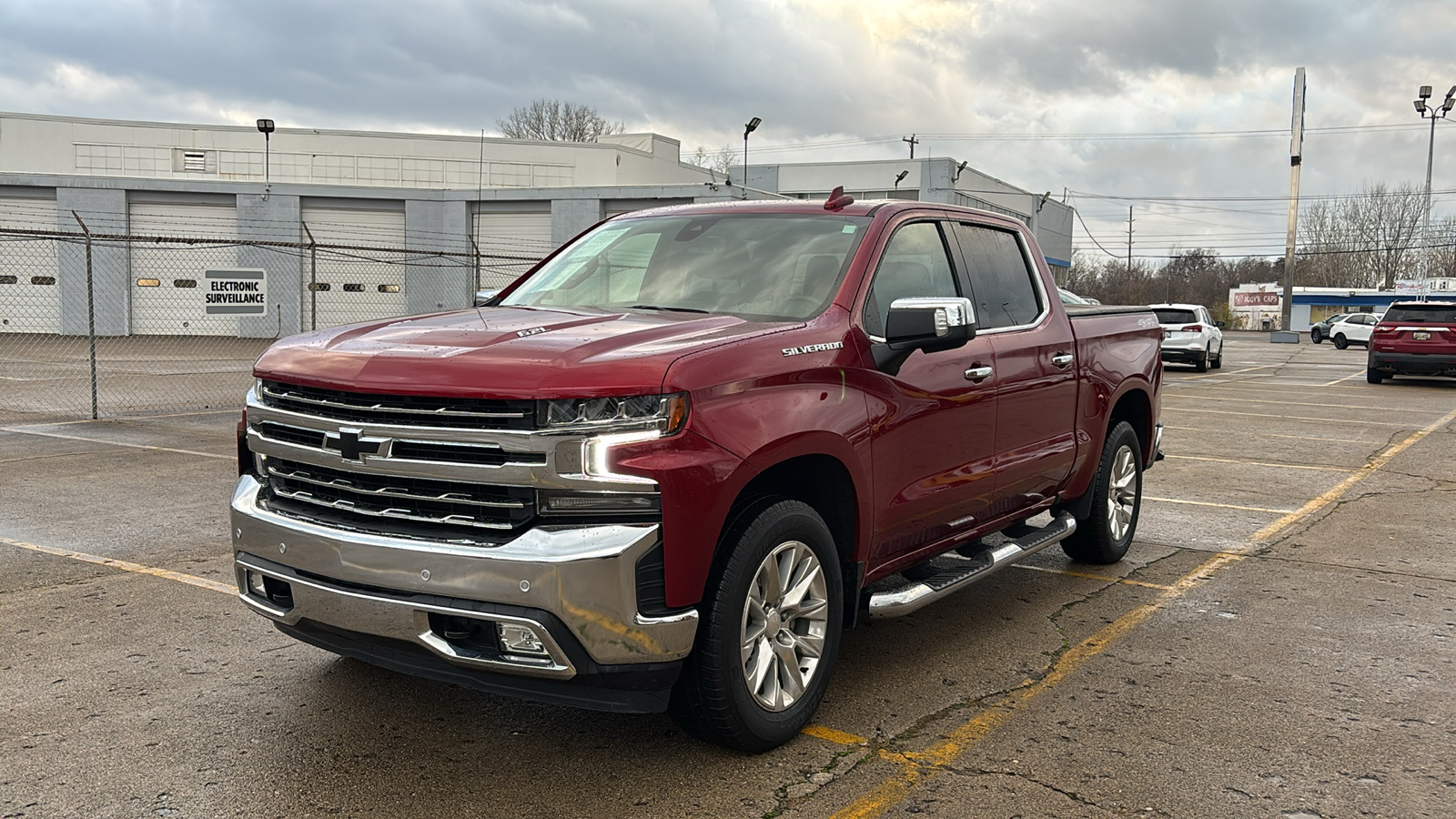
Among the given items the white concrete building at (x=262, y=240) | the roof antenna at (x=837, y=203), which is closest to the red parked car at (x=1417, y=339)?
the white concrete building at (x=262, y=240)

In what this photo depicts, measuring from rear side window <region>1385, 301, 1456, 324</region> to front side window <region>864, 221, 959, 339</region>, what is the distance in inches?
825

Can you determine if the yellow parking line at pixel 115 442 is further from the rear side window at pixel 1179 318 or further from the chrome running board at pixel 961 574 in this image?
the rear side window at pixel 1179 318

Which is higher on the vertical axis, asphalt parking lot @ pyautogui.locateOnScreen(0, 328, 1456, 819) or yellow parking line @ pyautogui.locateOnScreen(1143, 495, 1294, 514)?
yellow parking line @ pyautogui.locateOnScreen(1143, 495, 1294, 514)

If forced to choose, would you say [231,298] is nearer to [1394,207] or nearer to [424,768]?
[424,768]

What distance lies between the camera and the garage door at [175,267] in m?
38.8

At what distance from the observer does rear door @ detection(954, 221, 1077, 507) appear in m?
5.23

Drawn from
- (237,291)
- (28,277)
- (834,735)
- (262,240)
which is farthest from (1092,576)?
(28,277)

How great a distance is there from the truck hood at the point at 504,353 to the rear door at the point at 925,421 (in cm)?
61

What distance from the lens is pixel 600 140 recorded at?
2050 inches

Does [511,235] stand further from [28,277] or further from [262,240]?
[28,277]

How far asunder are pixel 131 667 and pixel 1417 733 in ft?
15.9

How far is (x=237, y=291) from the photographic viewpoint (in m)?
16.2

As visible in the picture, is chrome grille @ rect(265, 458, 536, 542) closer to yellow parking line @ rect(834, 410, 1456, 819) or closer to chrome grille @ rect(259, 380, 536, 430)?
chrome grille @ rect(259, 380, 536, 430)

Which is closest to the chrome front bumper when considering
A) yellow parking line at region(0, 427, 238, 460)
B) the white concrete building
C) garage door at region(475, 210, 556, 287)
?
yellow parking line at region(0, 427, 238, 460)
